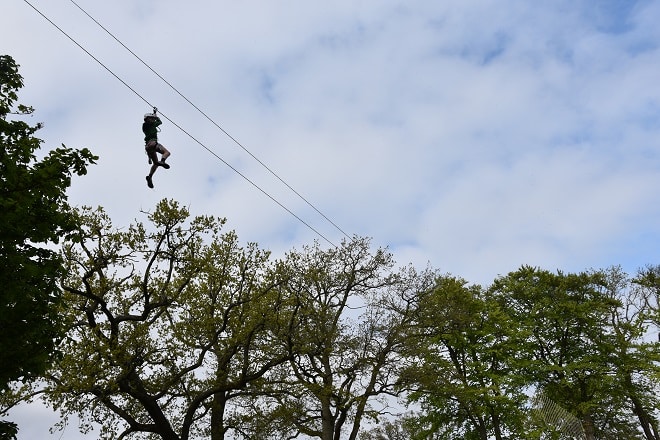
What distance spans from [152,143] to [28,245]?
313 centimetres

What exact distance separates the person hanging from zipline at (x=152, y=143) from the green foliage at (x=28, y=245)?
3.67ft

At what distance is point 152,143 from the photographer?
10.6m

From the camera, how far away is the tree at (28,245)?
29.9ft

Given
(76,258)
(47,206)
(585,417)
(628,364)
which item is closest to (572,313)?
(628,364)

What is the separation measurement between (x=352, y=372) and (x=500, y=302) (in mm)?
15090

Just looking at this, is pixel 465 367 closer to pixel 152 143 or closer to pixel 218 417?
pixel 218 417

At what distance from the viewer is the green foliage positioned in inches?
358

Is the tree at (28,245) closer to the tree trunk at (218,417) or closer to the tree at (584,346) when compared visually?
the tree trunk at (218,417)

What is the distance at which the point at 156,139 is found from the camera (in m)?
10.8

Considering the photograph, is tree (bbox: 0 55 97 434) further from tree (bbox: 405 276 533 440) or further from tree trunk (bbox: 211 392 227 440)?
tree (bbox: 405 276 533 440)

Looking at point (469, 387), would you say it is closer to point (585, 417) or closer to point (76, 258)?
point (585, 417)

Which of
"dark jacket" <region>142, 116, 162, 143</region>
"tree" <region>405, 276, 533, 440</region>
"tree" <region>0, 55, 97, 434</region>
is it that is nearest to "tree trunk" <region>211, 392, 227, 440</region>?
"tree" <region>405, 276, 533, 440</region>

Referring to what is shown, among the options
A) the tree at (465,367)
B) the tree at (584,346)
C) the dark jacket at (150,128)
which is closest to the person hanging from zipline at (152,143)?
the dark jacket at (150,128)

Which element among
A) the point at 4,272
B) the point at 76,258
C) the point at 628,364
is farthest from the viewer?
the point at 628,364
